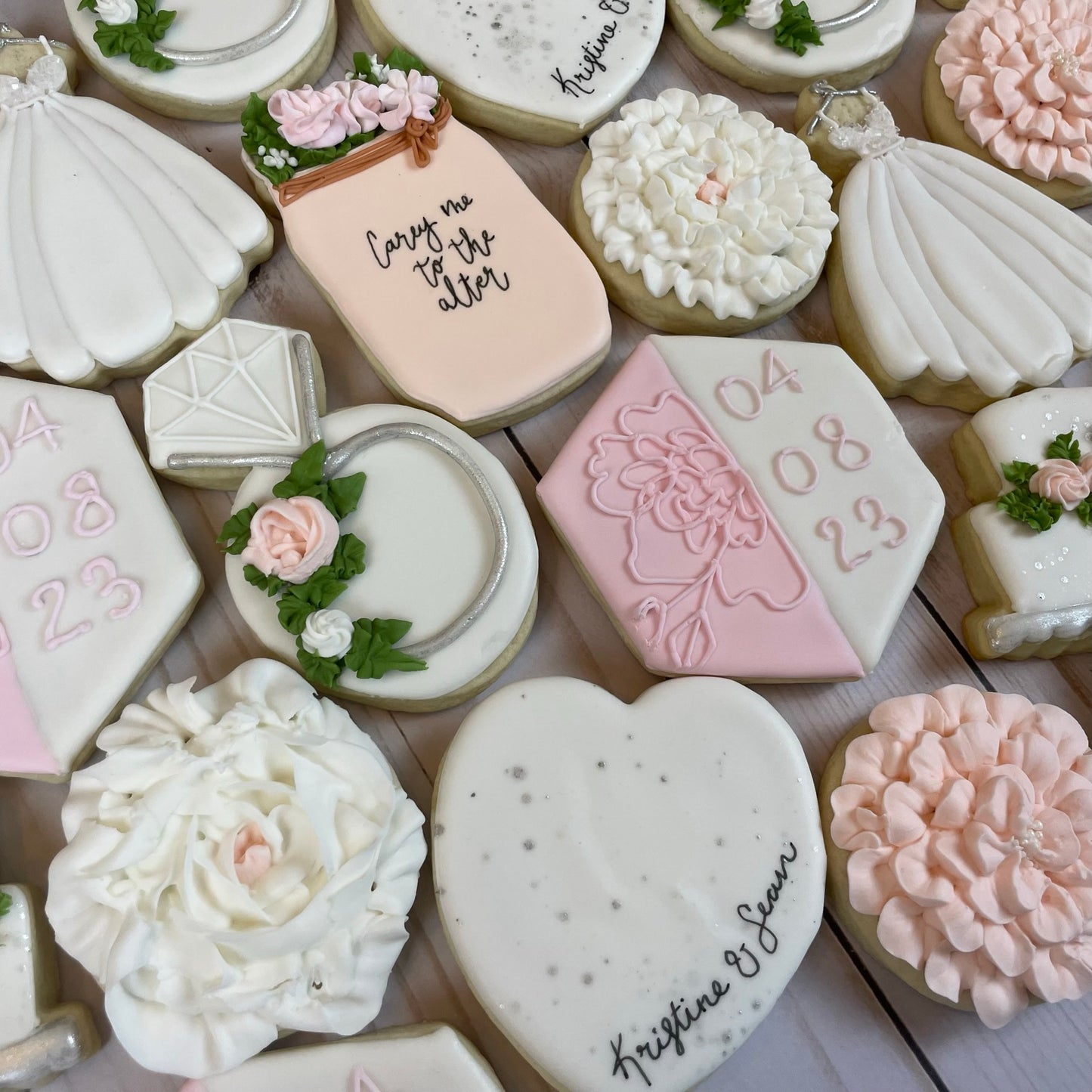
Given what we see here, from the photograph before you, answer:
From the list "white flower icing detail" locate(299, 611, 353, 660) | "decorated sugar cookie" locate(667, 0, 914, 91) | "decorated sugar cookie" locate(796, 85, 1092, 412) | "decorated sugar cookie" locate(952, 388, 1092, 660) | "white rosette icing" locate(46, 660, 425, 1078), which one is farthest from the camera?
"decorated sugar cookie" locate(667, 0, 914, 91)

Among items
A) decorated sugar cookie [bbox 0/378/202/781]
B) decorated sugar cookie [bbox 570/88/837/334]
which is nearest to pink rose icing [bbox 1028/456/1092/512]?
decorated sugar cookie [bbox 570/88/837/334]

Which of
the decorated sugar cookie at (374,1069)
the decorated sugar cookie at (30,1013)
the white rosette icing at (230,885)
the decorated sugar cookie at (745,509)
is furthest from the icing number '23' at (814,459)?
the decorated sugar cookie at (30,1013)

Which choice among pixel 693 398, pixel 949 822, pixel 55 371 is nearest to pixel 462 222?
pixel 693 398

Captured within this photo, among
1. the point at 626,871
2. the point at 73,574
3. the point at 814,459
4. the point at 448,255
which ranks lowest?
the point at 626,871

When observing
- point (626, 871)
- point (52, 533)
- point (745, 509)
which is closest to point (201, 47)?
point (52, 533)

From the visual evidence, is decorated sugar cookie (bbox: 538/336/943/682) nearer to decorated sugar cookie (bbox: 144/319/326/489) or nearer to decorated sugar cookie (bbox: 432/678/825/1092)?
decorated sugar cookie (bbox: 432/678/825/1092)

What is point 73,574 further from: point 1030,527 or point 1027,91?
point 1027,91
